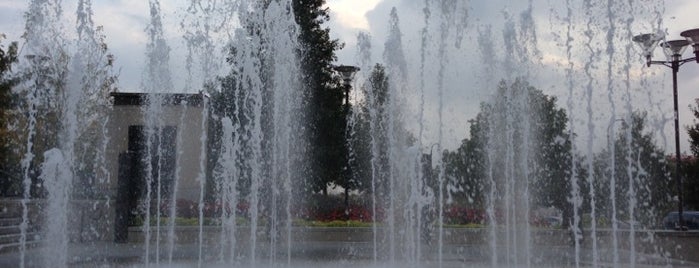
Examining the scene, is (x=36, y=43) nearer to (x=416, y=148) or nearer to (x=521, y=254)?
(x=416, y=148)

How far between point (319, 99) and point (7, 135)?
10198 mm

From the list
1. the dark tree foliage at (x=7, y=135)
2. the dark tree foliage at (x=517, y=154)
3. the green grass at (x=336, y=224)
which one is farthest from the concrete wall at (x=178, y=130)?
the green grass at (x=336, y=224)

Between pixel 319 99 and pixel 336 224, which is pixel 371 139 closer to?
pixel 319 99

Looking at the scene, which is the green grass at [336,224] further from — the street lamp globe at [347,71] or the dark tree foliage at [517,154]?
the street lamp globe at [347,71]

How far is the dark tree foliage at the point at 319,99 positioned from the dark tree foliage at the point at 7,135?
856 cm

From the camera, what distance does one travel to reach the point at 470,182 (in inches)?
1133

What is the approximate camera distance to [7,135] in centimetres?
2127

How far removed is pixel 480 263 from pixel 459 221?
18.7 feet

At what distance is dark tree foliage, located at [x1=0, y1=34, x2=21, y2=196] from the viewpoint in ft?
65.0

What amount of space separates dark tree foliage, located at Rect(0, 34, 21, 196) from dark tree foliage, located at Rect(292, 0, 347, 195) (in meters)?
8.56

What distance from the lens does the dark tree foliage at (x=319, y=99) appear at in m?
17.9

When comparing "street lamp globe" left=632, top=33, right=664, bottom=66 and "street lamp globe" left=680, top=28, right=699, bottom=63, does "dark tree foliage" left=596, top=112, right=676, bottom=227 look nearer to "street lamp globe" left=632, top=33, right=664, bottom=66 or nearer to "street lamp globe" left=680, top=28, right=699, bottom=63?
"street lamp globe" left=632, top=33, right=664, bottom=66

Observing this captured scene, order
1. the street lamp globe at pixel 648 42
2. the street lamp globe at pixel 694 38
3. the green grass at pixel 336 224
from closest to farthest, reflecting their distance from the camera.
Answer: the street lamp globe at pixel 694 38 → the street lamp globe at pixel 648 42 → the green grass at pixel 336 224

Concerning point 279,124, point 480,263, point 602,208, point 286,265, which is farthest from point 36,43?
point 602,208
